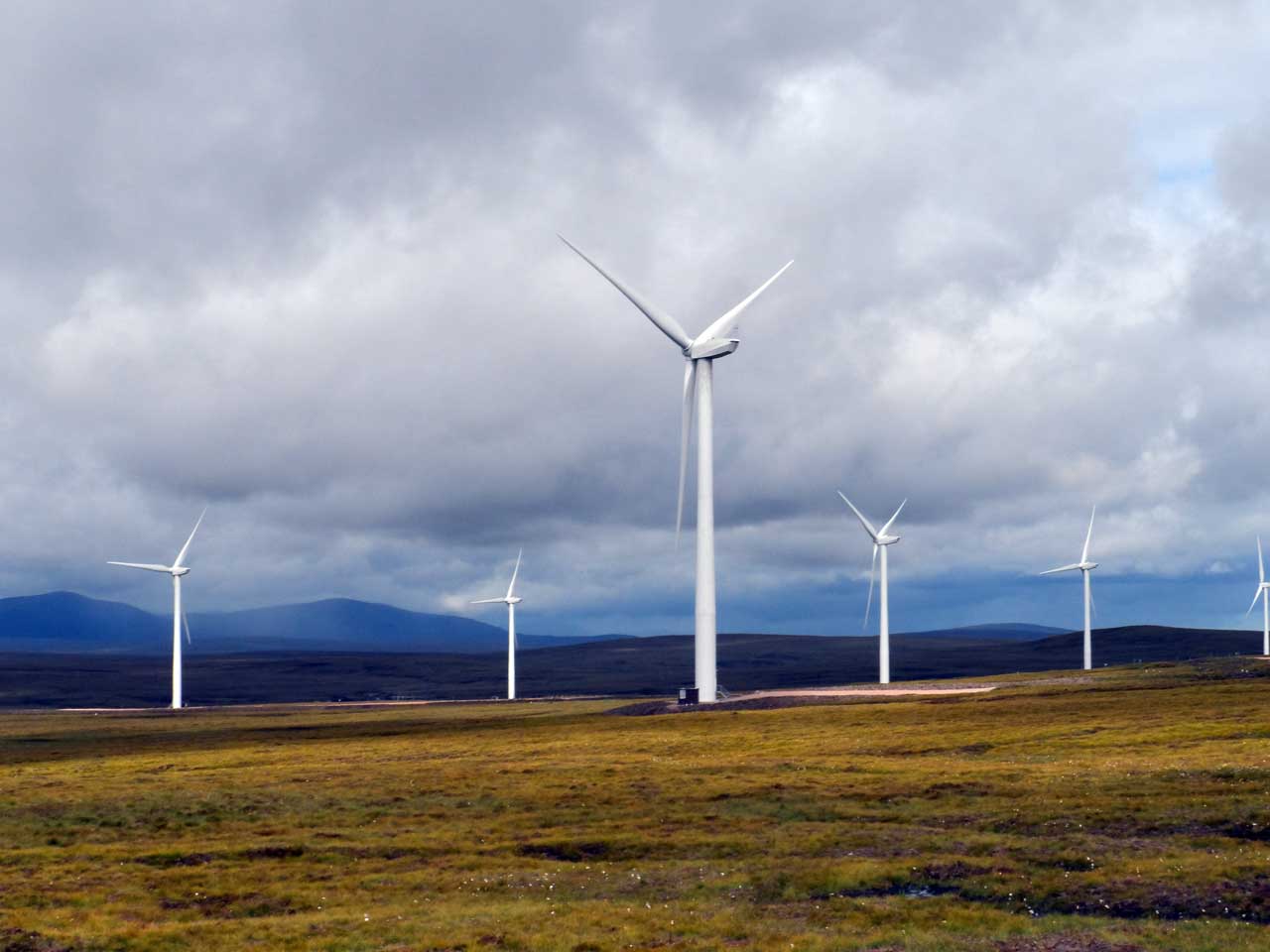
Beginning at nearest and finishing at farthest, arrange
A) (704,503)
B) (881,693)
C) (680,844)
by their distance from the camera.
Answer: (680,844) < (704,503) < (881,693)

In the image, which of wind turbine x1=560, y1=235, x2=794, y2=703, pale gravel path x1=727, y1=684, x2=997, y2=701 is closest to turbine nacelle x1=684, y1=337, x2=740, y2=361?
wind turbine x1=560, y1=235, x2=794, y2=703

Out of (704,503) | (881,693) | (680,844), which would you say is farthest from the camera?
(881,693)

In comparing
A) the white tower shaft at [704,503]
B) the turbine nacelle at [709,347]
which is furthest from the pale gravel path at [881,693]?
the turbine nacelle at [709,347]

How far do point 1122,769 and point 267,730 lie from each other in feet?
298

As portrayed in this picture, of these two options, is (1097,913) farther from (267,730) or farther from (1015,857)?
(267,730)

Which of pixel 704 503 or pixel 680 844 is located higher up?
pixel 704 503

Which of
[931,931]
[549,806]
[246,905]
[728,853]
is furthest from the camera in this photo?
[549,806]

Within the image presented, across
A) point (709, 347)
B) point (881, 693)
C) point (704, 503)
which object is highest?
point (709, 347)

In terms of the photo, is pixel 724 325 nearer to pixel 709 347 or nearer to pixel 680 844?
pixel 709 347

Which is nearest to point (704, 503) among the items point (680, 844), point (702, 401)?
point (702, 401)

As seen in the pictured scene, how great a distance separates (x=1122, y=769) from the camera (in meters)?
59.8

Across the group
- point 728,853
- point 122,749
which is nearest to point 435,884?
point 728,853

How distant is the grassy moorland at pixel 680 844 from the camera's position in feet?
116

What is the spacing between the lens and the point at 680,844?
47469mm
